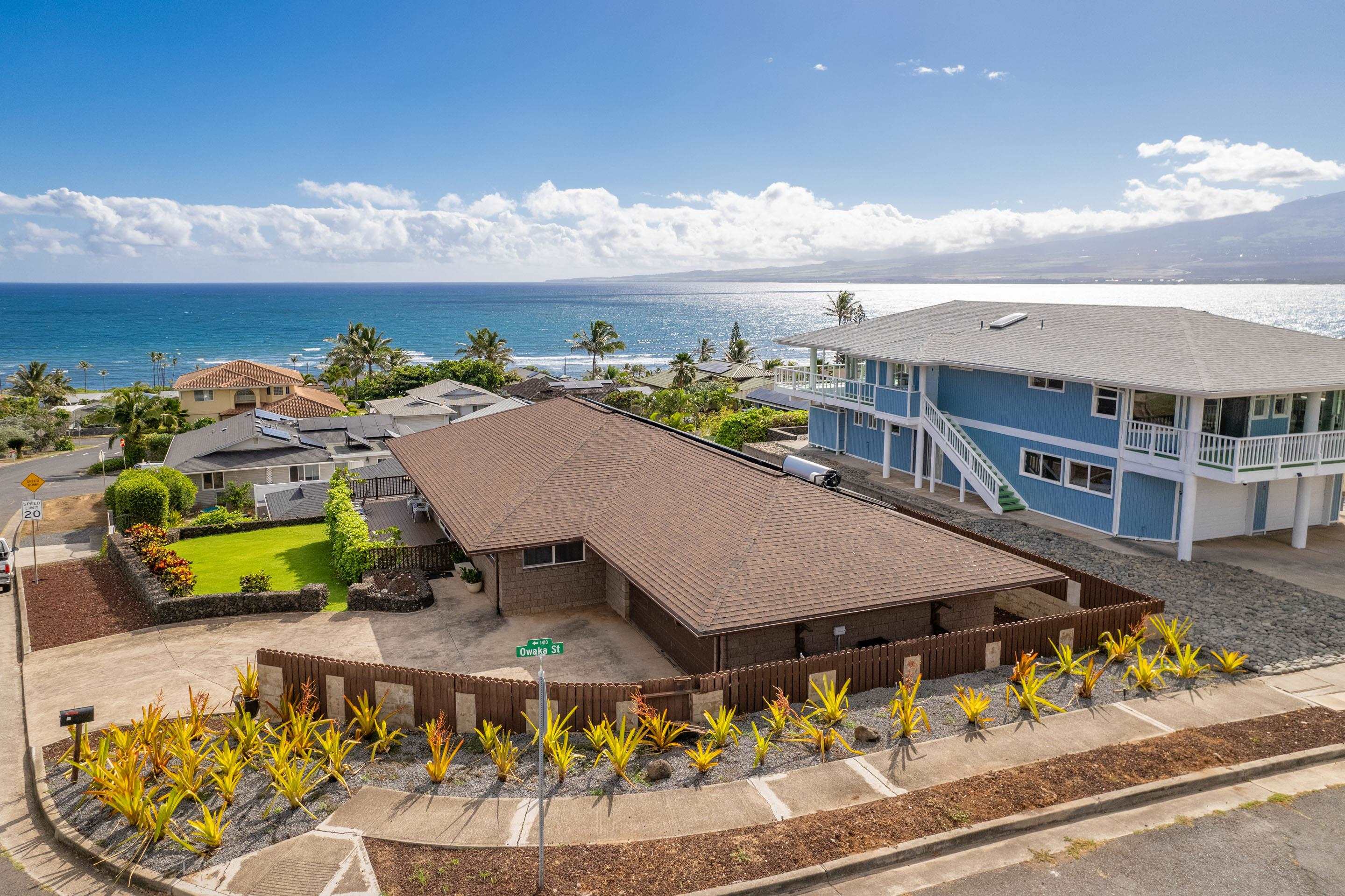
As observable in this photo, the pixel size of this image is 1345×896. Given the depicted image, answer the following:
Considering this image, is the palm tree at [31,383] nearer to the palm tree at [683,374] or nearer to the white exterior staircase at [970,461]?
the palm tree at [683,374]

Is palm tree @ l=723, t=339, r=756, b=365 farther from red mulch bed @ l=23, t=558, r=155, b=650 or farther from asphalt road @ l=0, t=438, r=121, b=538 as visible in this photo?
red mulch bed @ l=23, t=558, r=155, b=650

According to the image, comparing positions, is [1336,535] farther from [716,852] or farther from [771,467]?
[716,852]

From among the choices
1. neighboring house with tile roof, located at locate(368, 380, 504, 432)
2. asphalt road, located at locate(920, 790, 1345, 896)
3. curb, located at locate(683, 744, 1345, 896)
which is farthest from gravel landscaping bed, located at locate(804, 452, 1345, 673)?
neighboring house with tile roof, located at locate(368, 380, 504, 432)

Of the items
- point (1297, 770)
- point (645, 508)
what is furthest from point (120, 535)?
point (1297, 770)

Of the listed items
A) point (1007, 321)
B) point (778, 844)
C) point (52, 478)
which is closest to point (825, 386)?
point (1007, 321)

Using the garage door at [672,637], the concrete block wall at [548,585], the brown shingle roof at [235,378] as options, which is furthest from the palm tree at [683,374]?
the garage door at [672,637]
